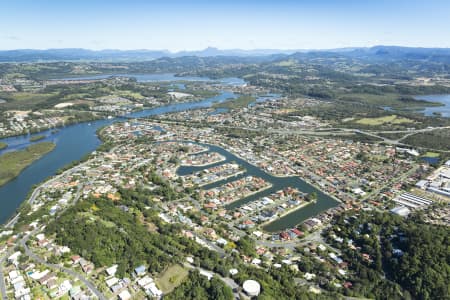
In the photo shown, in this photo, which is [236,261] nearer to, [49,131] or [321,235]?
[321,235]

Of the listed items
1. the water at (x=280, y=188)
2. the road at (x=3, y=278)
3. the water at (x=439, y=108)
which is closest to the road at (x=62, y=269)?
the road at (x=3, y=278)

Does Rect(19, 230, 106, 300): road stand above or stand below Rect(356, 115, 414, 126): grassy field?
above

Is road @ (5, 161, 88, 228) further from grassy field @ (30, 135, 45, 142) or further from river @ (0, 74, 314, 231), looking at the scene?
grassy field @ (30, 135, 45, 142)

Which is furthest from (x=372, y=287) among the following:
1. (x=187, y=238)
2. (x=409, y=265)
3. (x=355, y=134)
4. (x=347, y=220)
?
(x=355, y=134)

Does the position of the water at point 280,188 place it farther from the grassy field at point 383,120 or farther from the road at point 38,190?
the grassy field at point 383,120

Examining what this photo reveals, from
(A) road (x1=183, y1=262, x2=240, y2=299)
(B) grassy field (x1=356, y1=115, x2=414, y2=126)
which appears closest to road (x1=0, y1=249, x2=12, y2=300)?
(A) road (x1=183, y1=262, x2=240, y2=299)

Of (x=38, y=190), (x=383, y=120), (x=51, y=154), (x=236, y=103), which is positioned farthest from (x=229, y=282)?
(x=236, y=103)
